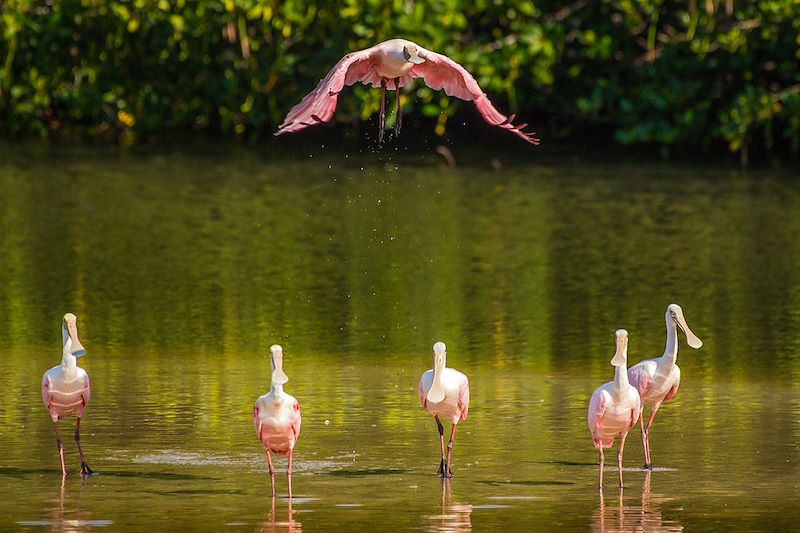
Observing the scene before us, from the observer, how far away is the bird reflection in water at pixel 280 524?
10.2 meters

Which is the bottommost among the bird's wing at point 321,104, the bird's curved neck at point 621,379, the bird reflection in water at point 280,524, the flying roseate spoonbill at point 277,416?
the bird reflection in water at point 280,524

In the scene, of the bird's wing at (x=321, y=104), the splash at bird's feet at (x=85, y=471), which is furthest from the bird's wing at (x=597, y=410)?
the splash at bird's feet at (x=85, y=471)

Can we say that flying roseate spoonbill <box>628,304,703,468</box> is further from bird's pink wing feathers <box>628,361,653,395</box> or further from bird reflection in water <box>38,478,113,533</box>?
bird reflection in water <box>38,478,113,533</box>

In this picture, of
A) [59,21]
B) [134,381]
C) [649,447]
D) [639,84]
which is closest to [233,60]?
[59,21]

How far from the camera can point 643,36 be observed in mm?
31703

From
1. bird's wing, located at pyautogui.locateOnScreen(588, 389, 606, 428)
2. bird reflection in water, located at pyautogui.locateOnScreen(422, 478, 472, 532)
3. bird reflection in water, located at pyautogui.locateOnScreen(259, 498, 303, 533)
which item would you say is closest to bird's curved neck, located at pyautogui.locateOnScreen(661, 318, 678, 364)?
bird's wing, located at pyautogui.locateOnScreen(588, 389, 606, 428)

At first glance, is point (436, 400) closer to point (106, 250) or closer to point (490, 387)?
point (490, 387)

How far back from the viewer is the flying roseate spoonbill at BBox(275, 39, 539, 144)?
11.9 metres

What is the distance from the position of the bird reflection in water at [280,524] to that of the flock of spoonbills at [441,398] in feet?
1.45

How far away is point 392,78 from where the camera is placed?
13461 millimetres

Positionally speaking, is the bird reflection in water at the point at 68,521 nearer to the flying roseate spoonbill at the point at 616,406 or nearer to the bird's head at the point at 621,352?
the flying roseate spoonbill at the point at 616,406

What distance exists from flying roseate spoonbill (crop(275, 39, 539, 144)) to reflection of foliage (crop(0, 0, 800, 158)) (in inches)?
602

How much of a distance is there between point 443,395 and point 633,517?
154cm

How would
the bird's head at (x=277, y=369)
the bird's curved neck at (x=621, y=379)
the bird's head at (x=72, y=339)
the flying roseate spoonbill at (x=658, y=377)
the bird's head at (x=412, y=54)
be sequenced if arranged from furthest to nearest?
the bird's head at (x=412, y=54) < the flying roseate spoonbill at (x=658, y=377) < the bird's head at (x=72, y=339) < the bird's curved neck at (x=621, y=379) < the bird's head at (x=277, y=369)
